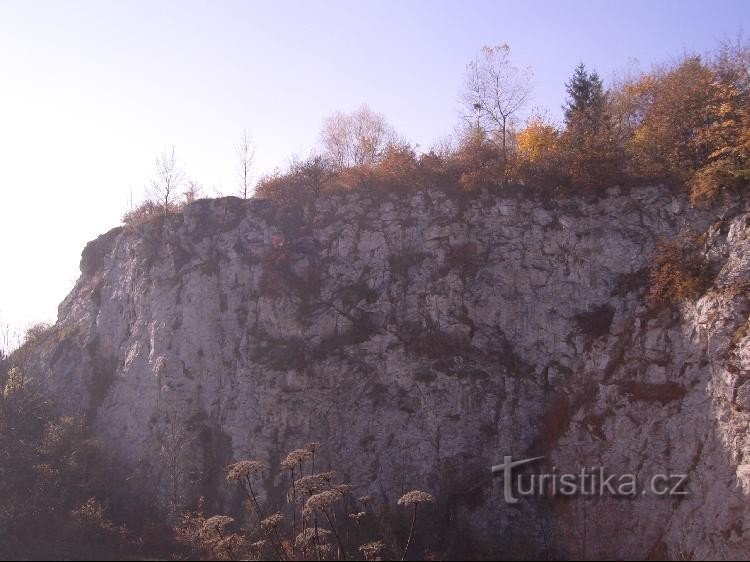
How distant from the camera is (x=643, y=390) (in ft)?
55.3

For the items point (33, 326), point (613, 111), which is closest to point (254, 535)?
point (33, 326)

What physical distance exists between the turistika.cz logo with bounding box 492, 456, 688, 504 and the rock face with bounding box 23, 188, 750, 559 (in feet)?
0.62

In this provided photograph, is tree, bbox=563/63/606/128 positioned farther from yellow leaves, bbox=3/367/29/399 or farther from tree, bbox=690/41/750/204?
yellow leaves, bbox=3/367/29/399

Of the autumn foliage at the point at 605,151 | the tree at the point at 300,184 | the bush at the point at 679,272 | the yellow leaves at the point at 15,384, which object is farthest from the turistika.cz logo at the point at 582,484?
the yellow leaves at the point at 15,384

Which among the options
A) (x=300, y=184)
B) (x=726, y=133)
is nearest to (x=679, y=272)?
(x=726, y=133)

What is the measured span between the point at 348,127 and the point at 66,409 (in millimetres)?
19189

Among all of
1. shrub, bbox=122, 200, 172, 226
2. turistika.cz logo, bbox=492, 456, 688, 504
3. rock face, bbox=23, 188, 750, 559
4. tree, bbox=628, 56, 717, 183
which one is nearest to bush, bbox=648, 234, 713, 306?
rock face, bbox=23, 188, 750, 559

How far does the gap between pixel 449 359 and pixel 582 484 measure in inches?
216

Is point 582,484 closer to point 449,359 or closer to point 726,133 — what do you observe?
point 449,359

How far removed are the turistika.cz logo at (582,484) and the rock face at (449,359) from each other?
0.62 feet

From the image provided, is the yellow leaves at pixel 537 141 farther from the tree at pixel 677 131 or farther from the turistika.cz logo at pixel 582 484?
the turistika.cz logo at pixel 582 484

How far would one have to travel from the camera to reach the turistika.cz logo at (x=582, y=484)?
49.6 ft

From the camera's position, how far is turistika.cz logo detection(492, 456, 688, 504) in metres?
15.1

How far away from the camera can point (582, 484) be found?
16.5 m
